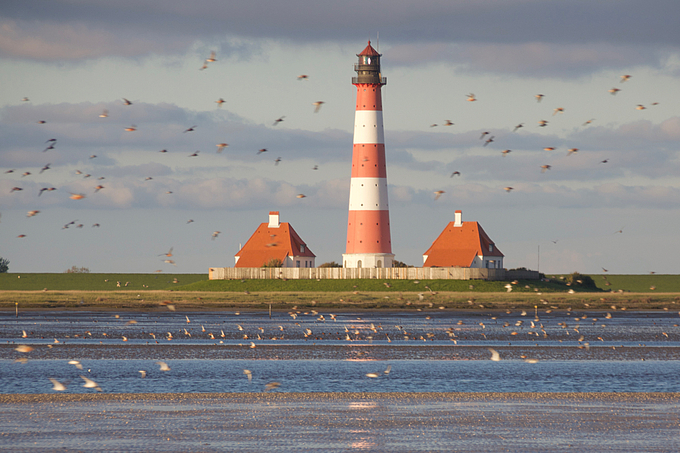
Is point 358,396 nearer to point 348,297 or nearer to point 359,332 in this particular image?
point 359,332

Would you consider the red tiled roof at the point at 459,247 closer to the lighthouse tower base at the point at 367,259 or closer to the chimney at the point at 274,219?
the lighthouse tower base at the point at 367,259

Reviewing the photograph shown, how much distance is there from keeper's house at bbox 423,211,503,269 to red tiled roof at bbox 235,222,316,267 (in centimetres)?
1531

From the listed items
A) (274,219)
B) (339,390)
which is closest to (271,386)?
(339,390)

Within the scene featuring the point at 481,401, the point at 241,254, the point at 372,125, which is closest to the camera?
the point at 481,401

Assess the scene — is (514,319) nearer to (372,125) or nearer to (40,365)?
(372,125)

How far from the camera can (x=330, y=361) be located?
3662 cm

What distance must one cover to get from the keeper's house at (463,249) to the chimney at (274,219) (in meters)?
18.5

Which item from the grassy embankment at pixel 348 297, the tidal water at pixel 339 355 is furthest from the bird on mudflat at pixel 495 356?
the grassy embankment at pixel 348 297

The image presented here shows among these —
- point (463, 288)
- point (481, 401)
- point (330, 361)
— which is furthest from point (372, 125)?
point (481, 401)

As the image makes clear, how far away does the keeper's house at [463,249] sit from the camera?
10356 cm

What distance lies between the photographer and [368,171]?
88500mm

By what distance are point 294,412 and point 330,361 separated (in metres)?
14.2

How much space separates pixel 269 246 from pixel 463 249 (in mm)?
22516

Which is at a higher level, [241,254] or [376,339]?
[241,254]
